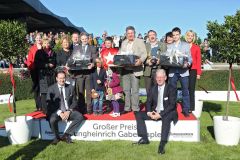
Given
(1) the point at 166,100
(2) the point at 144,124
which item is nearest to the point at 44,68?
(2) the point at 144,124

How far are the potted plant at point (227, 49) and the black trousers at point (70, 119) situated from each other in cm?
291

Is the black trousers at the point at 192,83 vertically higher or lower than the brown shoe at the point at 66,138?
higher

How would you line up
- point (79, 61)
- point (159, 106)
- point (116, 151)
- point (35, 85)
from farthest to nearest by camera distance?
point (35, 85) → point (79, 61) → point (159, 106) → point (116, 151)

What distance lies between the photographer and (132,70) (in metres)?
8.07

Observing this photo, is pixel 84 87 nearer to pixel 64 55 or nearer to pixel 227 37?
pixel 64 55

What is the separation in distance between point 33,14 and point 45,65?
29719 mm

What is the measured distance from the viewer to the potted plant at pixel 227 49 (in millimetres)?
6848

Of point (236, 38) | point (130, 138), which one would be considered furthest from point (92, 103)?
point (236, 38)

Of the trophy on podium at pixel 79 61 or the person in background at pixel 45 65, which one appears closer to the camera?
the trophy on podium at pixel 79 61

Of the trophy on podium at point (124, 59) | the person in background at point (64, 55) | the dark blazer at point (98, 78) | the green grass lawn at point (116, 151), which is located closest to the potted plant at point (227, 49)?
the green grass lawn at point (116, 151)

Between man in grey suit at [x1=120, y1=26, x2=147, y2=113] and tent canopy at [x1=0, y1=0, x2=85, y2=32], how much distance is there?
69.2ft

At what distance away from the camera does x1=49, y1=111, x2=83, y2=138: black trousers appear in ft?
24.2

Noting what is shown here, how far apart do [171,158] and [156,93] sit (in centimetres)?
145

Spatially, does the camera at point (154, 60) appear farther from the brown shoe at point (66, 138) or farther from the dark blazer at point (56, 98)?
the brown shoe at point (66, 138)
